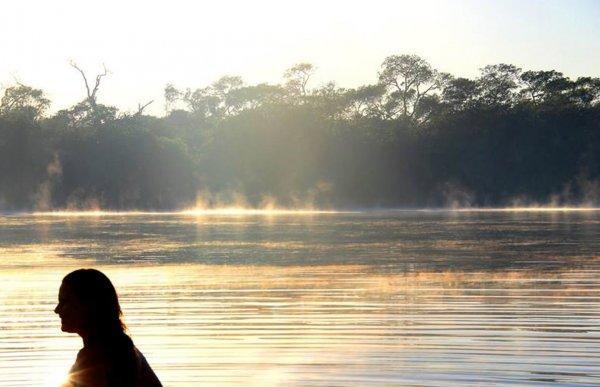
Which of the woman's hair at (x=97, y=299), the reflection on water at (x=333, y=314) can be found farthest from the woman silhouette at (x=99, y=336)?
the reflection on water at (x=333, y=314)

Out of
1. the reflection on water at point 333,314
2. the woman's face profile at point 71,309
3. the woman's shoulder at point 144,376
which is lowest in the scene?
the reflection on water at point 333,314

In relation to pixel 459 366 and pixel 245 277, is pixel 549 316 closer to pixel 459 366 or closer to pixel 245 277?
pixel 459 366

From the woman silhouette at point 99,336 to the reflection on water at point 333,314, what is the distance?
705 centimetres

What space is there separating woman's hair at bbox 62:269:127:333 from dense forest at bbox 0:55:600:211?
10270cm

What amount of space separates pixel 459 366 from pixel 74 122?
112m

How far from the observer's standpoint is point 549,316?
18.1 m

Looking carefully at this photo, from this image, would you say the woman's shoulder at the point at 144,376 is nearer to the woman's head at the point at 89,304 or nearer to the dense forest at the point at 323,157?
the woman's head at the point at 89,304

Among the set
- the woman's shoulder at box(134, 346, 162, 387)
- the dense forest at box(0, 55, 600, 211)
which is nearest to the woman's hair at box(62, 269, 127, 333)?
the woman's shoulder at box(134, 346, 162, 387)

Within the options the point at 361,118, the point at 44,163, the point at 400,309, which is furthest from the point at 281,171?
the point at 400,309

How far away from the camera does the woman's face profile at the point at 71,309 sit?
5.82 meters

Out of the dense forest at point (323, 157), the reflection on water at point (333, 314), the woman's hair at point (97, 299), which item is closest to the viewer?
the woman's hair at point (97, 299)

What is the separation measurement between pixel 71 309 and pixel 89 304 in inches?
3.7

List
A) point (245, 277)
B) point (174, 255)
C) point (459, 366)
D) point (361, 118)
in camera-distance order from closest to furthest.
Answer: point (459, 366) < point (245, 277) < point (174, 255) < point (361, 118)

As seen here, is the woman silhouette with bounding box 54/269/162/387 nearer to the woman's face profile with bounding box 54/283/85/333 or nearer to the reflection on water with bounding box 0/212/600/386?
the woman's face profile with bounding box 54/283/85/333
